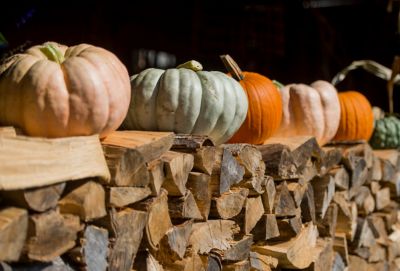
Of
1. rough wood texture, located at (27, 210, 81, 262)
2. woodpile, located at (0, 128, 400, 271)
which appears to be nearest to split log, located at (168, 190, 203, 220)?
woodpile, located at (0, 128, 400, 271)

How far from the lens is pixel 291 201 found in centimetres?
269

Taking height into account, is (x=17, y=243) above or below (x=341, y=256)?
above

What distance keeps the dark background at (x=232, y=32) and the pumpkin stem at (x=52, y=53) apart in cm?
166

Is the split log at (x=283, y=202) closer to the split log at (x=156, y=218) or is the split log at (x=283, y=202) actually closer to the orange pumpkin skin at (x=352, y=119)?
the split log at (x=156, y=218)

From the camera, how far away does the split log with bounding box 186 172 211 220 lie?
2020 mm

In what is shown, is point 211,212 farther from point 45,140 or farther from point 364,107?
point 364,107

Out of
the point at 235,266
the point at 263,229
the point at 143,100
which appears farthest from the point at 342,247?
the point at 143,100

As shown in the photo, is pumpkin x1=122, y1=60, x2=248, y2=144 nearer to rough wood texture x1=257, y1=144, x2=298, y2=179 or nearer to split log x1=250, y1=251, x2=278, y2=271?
rough wood texture x1=257, y1=144, x2=298, y2=179

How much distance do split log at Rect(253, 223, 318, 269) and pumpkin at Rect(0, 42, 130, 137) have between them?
45.4 inches

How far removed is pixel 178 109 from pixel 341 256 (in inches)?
67.6

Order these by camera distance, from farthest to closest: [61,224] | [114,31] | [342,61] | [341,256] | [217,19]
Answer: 1. [342,61]
2. [217,19]
3. [114,31]
4. [341,256]
5. [61,224]

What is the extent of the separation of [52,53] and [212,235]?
0.90 m

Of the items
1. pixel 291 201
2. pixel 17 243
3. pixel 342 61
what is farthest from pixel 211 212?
pixel 342 61

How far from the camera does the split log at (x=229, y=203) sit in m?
2.14
